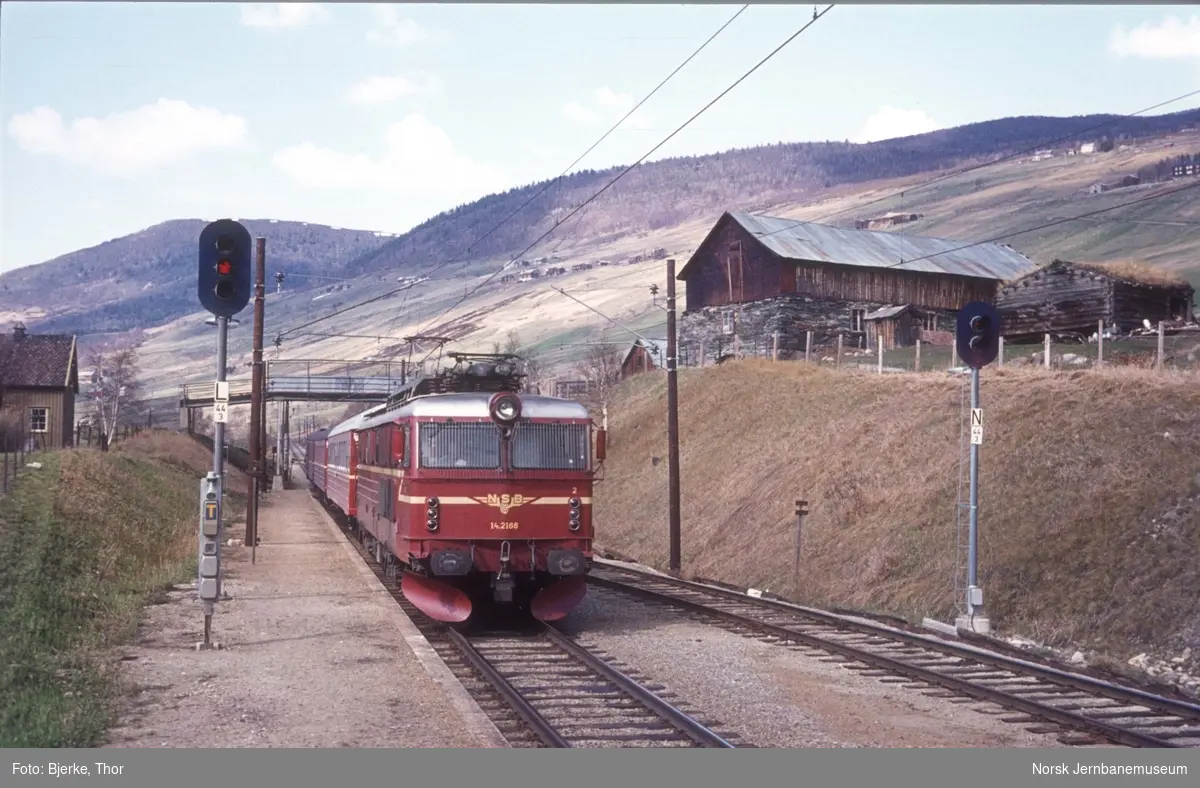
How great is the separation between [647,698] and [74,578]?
1028 cm

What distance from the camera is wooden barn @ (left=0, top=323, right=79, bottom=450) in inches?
1565

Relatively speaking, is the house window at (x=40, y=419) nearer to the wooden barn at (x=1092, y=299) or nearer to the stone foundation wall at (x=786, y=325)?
the stone foundation wall at (x=786, y=325)

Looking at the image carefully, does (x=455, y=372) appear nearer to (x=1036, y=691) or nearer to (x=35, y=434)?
(x=1036, y=691)

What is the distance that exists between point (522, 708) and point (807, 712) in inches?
99.6

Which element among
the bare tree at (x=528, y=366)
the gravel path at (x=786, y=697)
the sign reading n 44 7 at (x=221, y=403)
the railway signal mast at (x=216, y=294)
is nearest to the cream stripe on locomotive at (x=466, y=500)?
the gravel path at (x=786, y=697)

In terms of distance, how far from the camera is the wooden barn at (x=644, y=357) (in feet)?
199

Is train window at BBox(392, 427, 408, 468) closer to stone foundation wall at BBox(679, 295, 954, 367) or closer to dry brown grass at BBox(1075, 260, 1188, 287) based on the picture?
stone foundation wall at BBox(679, 295, 954, 367)

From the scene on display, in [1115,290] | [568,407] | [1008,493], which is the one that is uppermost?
[1115,290]

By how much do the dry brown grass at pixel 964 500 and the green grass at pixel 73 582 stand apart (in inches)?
455

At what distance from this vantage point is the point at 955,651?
13367mm

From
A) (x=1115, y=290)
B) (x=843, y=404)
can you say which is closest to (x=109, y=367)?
(x=843, y=404)

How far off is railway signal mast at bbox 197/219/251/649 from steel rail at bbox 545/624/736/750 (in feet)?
13.6

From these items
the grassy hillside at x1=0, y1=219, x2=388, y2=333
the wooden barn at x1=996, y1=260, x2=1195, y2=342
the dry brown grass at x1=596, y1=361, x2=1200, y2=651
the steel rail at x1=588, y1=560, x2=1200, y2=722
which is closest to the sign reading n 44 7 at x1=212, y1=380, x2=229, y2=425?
the steel rail at x1=588, y1=560, x2=1200, y2=722

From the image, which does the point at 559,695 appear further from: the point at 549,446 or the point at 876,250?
the point at 876,250
